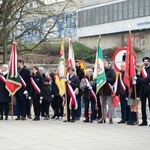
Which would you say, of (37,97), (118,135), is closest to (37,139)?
(118,135)

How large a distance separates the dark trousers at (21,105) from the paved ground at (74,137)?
2.42 metres

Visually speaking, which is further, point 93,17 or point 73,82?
point 93,17

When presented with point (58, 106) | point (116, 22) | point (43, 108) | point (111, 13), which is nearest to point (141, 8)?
point (116, 22)

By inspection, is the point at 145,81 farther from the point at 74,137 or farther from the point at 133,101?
the point at 74,137

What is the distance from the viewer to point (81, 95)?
676 inches

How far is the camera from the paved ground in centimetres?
1015

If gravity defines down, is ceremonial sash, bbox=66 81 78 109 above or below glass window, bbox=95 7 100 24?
below

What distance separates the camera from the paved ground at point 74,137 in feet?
33.3

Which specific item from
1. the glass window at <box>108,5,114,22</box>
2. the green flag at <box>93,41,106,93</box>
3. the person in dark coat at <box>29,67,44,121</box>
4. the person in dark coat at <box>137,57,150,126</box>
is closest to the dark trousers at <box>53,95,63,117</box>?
the person in dark coat at <box>29,67,44,121</box>

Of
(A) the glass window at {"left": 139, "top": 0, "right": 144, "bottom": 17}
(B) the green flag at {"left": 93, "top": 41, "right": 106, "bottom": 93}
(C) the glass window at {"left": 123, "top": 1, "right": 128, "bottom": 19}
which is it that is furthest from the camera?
(C) the glass window at {"left": 123, "top": 1, "right": 128, "bottom": 19}

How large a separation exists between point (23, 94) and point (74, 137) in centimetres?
585

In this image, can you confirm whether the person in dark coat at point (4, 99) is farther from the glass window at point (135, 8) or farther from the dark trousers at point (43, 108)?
the glass window at point (135, 8)

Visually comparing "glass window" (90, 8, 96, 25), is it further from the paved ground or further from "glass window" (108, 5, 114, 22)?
the paved ground

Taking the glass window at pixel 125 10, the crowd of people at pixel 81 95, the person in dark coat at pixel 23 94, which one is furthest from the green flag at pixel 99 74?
the glass window at pixel 125 10
